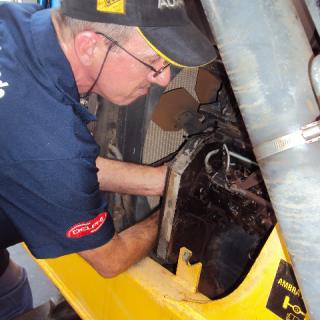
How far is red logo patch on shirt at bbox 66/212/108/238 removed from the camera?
1.23 metres

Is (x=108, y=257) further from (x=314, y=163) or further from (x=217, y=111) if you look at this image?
(x=314, y=163)

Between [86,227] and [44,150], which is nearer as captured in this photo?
[44,150]

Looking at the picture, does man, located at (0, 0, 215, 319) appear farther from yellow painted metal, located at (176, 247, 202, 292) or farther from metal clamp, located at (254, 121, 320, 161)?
metal clamp, located at (254, 121, 320, 161)

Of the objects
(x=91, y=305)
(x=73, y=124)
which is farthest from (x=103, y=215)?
(x=91, y=305)

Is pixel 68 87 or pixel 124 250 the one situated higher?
pixel 68 87

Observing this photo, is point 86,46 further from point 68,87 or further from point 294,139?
point 294,139

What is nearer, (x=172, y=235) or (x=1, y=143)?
(x=1, y=143)

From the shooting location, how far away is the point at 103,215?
1.31 meters

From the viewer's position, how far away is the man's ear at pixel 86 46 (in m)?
1.18

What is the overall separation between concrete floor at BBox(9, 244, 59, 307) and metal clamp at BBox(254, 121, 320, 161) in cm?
221

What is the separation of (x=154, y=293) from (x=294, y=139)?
0.95m

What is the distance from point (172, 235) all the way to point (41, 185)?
612mm

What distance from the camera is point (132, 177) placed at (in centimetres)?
168

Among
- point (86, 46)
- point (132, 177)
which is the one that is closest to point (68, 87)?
point (86, 46)
